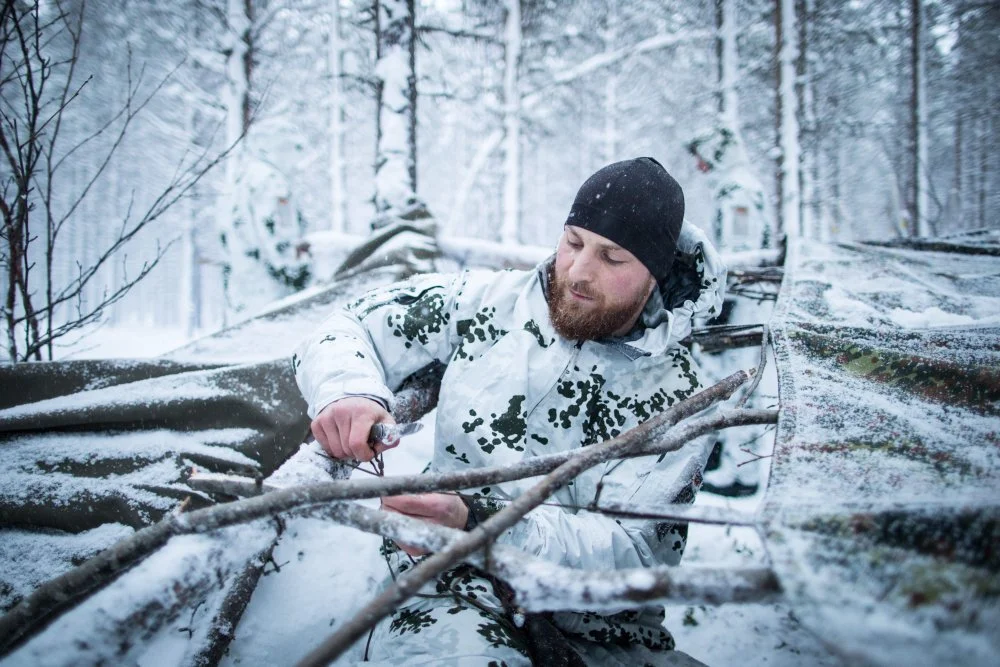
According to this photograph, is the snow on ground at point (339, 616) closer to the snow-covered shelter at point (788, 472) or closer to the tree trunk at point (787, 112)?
the snow-covered shelter at point (788, 472)

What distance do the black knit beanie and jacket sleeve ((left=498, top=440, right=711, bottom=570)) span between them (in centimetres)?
82

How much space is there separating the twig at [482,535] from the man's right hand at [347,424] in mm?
474

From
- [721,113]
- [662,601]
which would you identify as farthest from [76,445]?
[721,113]

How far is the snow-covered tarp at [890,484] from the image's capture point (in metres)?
0.65

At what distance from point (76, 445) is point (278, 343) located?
1.22m

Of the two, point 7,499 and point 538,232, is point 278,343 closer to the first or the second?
point 7,499

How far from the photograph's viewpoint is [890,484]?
0.93m

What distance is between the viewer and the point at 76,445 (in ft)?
6.31

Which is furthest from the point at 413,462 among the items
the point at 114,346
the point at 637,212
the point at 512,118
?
the point at 114,346

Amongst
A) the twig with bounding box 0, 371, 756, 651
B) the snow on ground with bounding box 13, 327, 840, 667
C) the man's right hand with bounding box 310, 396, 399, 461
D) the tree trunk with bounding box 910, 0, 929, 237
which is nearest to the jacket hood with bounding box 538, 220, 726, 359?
the twig with bounding box 0, 371, 756, 651

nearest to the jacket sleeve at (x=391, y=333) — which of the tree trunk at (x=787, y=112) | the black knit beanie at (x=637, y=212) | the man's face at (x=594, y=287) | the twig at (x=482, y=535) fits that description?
the man's face at (x=594, y=287)

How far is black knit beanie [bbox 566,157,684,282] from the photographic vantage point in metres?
1.90

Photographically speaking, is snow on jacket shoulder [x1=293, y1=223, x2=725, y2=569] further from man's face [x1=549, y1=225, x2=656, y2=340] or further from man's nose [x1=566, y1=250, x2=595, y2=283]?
man's nose [x1=566, y1=250, x2=595, y2=283]

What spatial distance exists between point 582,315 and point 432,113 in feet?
65.4
